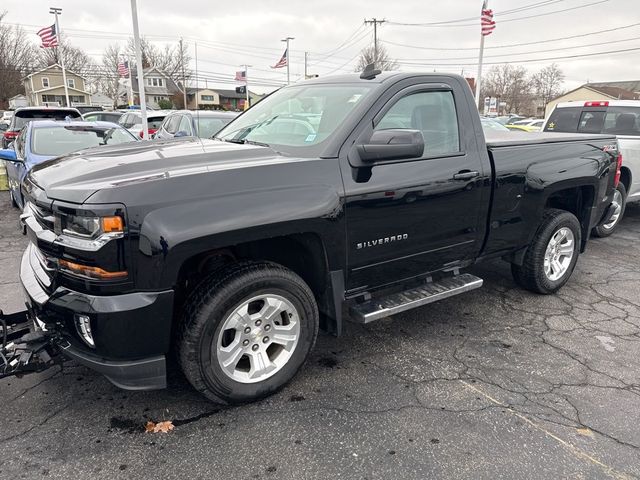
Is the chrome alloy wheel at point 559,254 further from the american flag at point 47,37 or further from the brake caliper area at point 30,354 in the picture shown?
the american flag at point 47,37

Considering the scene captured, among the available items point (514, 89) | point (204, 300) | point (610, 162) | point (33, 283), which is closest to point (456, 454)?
point (204, 300)

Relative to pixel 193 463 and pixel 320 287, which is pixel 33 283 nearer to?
pixel 193 463

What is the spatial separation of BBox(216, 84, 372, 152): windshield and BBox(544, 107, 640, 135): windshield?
5.98m

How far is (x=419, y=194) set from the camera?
3330 mm

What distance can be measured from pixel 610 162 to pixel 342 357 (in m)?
3.50

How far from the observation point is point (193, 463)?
2.46 meters

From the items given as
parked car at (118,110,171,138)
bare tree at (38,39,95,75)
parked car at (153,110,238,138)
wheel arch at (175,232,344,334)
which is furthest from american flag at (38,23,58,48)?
bare tree at (38,39,95,75)

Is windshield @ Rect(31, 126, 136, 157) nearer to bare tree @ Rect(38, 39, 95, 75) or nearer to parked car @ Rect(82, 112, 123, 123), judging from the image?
parked car @ Rect(82, 112, 123, 123)

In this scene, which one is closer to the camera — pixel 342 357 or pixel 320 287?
pixel 320 287

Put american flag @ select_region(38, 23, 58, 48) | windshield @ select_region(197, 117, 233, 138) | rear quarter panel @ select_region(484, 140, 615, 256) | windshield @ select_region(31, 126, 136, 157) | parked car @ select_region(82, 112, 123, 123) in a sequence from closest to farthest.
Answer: rear quarter panel @ select_region(484, 140, 615, 256) < windshield @ select_region(31, 126, 136, 157) < windshield @ select_region(197, 117, 233, 138) < parked car @ select_region(82, 112, 123, 123) < american flag @ select_region(38, 23, 58, 48)

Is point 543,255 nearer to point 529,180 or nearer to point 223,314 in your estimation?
point 529,180

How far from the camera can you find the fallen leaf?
8.88 feet

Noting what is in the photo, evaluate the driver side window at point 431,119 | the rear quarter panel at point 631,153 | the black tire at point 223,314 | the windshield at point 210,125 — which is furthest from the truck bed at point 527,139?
the windshield at point 210,125

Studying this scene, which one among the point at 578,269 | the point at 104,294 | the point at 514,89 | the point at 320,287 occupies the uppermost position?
the point at 514,89
